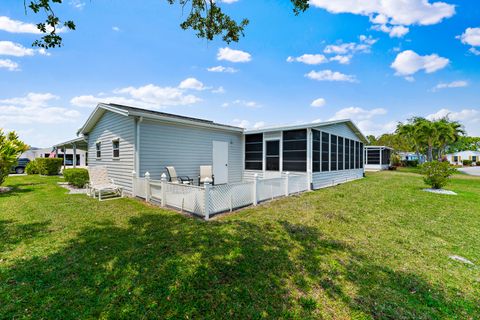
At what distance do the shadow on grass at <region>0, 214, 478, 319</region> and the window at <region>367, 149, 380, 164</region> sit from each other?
28.3 metres

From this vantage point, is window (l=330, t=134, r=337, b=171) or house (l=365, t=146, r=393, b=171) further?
house (l=365, t=146, r=393, b=171)

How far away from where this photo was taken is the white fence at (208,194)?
562 centimetres

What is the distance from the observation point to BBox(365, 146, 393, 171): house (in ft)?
88.8

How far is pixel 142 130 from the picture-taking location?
7934 millimetres

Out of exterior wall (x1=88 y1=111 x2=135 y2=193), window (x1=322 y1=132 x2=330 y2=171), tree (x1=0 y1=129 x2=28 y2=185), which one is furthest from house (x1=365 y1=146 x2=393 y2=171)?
tree (x1=0 y1=129 x2=28 y2=185)

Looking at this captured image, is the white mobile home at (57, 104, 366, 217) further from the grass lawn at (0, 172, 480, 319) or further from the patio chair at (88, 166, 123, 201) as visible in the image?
the grass lawn at (0, 172, 480, 319)

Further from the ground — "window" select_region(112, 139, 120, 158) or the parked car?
"window" select_region(112, 139, 120, 158)

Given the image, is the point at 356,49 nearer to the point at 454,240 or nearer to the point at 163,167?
the point at 454,240

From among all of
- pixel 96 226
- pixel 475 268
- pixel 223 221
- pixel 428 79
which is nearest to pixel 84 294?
pixel 96 226

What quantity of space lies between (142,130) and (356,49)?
12233mm

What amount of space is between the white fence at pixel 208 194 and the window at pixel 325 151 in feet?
11.5

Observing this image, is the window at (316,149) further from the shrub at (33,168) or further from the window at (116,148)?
the shrub at (33,168)

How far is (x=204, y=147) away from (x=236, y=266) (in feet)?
25.1

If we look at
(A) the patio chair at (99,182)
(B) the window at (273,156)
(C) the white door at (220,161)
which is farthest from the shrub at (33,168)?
(B) the window at (273,156)
